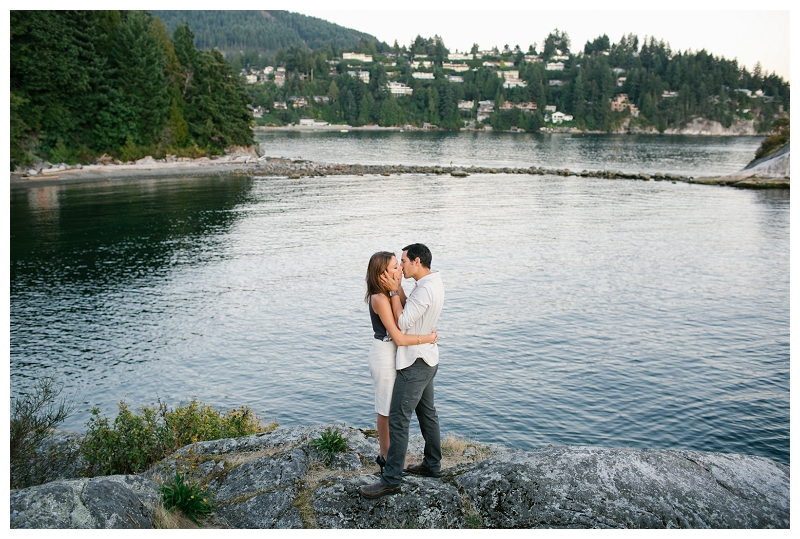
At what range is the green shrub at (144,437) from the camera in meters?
10.4

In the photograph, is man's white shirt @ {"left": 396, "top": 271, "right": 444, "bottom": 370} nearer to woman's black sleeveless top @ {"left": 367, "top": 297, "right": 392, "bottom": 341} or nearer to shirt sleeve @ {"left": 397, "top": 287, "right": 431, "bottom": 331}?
shirt sleeve @ {"left": 397, "top": 287, "right": 431, "bottom": 331}

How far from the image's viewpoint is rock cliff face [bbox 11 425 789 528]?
23.1ft

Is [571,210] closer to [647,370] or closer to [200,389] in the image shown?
[647,370]

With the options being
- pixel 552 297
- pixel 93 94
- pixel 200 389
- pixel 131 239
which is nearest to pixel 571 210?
pixel 552 297

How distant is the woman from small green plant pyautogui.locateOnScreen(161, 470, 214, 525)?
2364mm

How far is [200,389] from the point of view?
1814 cm

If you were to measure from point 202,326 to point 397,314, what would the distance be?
1760 cm

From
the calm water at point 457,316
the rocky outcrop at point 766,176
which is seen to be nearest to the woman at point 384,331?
the calm water at point 457,316

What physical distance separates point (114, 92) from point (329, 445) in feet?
257

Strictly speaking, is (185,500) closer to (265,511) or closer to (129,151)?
(265,511)

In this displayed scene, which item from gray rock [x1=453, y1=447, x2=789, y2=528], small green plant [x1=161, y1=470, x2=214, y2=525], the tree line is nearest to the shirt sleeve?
gray rock [x1=453, y1=447, x2=789, y2=528]

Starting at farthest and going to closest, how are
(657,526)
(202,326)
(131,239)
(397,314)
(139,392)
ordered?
1. (131,239)
2. (202,326)
3. (139,392)
4. (397,314)
5. (657,526)

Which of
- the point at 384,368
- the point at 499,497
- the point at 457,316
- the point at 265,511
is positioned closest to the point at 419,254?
the point at 384,368

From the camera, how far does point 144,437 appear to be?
1080 cm
